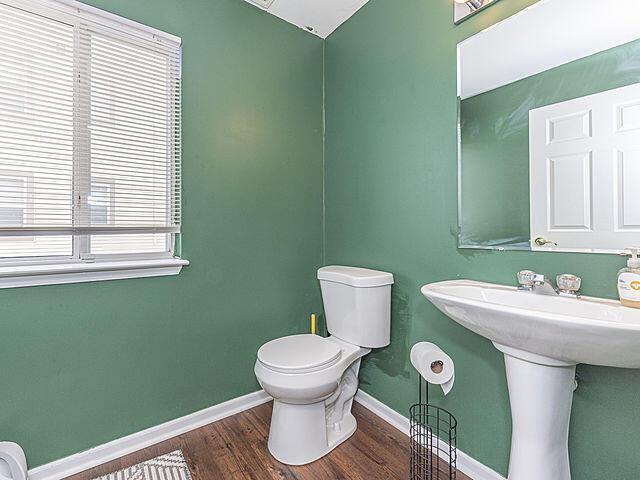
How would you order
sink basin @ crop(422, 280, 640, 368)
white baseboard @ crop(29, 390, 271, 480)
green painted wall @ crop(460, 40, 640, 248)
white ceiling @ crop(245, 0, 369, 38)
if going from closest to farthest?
sink basin @ crop(422, 280, 640, 368)
green painted wall @ crop(460, 40, 640, 248)
white baseboard @ crop(29, 390, 271, 480)
white ceiling @ crop(245, 0, 369, 38)

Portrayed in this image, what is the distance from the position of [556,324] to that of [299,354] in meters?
1.06

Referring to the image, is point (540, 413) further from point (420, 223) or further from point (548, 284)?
point (420, 223)

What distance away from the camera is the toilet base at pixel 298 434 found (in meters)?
1.54

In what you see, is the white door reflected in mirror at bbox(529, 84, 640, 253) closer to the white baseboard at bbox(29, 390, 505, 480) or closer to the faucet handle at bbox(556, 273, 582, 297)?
the faucet handle at bbox(556, 273, 582, 297)

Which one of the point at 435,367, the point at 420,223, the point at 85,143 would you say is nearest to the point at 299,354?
the point at 435,367

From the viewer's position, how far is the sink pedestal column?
1026 mm

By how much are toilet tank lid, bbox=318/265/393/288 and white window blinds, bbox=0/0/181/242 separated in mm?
844

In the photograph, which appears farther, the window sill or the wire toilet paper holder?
the wire toilet paper holder

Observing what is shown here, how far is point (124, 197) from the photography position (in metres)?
1.60

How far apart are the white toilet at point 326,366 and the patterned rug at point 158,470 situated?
0.40 m

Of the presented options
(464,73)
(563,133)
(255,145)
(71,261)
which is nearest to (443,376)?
(563,133)

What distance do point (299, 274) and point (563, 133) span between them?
1.55 m

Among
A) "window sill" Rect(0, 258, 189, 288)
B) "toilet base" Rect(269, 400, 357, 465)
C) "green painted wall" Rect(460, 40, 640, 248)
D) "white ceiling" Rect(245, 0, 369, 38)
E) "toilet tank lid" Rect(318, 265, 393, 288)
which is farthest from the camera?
"white ceiling" Rect(245, 0, 369, 38)

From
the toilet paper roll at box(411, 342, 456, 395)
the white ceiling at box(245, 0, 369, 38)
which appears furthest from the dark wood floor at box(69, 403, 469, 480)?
the white ceiling at box(245, 0, 369, 38)
